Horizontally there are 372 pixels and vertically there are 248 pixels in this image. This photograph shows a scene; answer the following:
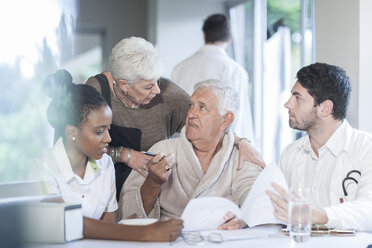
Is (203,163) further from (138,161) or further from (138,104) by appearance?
(138,104)

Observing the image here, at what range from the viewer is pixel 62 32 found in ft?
1.44

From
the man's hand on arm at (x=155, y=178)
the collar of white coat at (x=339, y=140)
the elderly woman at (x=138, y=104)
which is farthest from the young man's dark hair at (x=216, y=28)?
the man's hand on arm at (x=155, y=178)

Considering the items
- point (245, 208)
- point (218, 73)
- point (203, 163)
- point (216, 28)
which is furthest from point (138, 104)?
point (216, 28)

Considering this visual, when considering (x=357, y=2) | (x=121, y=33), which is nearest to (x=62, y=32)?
(x=357, y=2)

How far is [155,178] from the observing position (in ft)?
5.64

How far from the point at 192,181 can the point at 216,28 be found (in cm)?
181

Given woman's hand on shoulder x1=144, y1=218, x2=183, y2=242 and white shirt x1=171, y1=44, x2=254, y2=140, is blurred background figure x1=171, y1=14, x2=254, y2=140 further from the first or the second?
woman's hand on shoulder x1=144, y1=218, x2=183, y2=242

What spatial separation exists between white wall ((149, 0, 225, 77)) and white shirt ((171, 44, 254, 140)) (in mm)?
1184

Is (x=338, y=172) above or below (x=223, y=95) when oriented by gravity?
below

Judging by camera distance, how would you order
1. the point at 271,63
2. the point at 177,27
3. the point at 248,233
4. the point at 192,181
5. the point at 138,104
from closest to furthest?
the point at 248,233
the point at 192,181
the point at 138,104
the point at 271,63
the point at 177,27

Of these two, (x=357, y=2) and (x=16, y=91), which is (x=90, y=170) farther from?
(x=357, y=2)

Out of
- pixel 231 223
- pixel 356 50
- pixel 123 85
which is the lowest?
pixel 231 223

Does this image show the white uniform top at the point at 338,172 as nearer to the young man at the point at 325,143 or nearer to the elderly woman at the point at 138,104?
the young man at the point at 325,143

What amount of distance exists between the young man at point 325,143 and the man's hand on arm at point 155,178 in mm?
509
